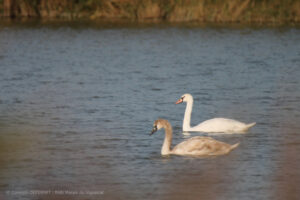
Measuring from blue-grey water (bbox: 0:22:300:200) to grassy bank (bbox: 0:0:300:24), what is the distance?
7.21 ft

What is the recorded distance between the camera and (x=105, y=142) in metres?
10.0

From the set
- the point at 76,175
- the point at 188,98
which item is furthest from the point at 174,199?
the point at 188,98

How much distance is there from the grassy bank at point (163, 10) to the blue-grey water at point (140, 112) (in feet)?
7.21

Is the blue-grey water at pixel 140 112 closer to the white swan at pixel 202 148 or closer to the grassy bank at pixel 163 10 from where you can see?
the white swan at pixel 202 148

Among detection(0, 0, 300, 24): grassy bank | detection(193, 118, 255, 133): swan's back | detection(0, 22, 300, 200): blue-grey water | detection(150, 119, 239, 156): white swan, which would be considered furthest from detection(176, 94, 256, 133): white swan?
detection(0, 0, 300, 24): grassy bank

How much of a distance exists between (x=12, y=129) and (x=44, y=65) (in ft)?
57.5

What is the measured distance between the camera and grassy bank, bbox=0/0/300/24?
108 ft

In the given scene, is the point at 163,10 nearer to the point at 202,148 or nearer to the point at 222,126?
the point at 222,126

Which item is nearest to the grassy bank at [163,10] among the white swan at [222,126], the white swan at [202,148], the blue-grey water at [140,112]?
the blue-grey water at [140,112]

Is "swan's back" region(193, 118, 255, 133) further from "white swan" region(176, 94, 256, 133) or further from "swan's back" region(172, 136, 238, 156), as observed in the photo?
"swan's back" region(172, 136, 238, 156)

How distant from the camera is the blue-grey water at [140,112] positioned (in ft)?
22.2

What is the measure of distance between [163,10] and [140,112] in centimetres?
2293

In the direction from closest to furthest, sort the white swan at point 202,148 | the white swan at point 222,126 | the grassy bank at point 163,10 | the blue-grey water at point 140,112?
1. the blue-grey water at point 140,112
2. the white swan at point 202,148
3. the white swan at point 222,126
4. the grassy bank at point 163,10

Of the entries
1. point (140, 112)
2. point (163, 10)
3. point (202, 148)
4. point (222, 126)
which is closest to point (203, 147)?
point (202, 148)
